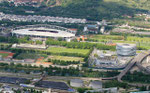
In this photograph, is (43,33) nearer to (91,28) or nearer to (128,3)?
(91,28)

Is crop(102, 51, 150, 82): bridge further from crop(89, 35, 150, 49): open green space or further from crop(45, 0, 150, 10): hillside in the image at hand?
crop(45, 0, 150, 10): hillside

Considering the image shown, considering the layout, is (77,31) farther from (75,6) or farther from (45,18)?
(75,6)

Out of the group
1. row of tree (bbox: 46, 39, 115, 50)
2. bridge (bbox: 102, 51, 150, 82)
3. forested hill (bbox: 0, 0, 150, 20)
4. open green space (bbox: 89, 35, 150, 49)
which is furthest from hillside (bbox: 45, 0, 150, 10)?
bridge (bbox: 102, 51, 150, 82)

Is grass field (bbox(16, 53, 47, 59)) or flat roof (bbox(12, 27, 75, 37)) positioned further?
flat roof (bbox(12, 27, 75, 37))

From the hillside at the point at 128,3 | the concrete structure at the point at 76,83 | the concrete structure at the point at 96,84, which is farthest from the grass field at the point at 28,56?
the hillside at the point at 128,3

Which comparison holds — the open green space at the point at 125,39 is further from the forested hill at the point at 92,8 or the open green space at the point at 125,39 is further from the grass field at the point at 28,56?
the forested hill at the point at 92,8
